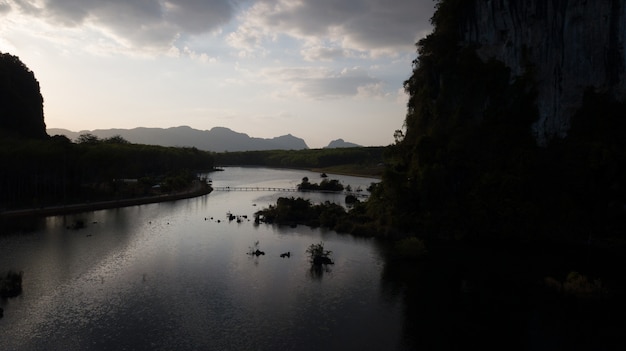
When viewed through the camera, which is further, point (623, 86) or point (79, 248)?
point (623, 86)

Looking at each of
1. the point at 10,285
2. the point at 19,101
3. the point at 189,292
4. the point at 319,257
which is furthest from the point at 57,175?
the point at 319,257

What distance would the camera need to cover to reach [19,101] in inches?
5527

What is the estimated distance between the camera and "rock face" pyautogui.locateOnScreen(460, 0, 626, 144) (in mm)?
79250

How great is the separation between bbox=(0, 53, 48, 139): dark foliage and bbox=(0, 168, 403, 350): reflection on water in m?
73.6

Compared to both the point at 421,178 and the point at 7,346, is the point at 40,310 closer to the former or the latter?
the point at 7,346

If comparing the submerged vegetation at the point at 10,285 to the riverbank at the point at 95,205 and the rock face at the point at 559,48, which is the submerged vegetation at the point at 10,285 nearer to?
the riverbank at the point at 95,205

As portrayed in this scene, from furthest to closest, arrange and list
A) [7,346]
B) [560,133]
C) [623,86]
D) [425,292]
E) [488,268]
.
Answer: [560,133] → [623,86] → [488,268] → [425,292] → [7,346]

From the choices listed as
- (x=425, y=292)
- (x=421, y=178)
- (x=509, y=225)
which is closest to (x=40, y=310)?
(x=425, y=292)

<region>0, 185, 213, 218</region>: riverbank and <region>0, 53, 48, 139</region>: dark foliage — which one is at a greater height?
<region>0, 53, 48, 139</region>: dark foliage


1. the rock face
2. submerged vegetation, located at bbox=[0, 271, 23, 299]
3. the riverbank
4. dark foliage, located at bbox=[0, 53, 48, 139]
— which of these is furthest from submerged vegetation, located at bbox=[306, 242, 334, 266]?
dark foliage, located at bbox=[0, 53, 48, 139]

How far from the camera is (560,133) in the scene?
83562mm

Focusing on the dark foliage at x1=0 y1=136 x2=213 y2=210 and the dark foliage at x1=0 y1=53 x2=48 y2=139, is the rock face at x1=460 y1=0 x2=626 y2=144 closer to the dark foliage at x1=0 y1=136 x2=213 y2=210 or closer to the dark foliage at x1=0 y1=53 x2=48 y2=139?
the dark foliage at x1=0 y1=136 x2=213 y2=210

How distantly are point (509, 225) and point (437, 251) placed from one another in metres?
15.6

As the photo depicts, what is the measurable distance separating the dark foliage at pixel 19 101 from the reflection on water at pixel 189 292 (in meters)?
73.6
